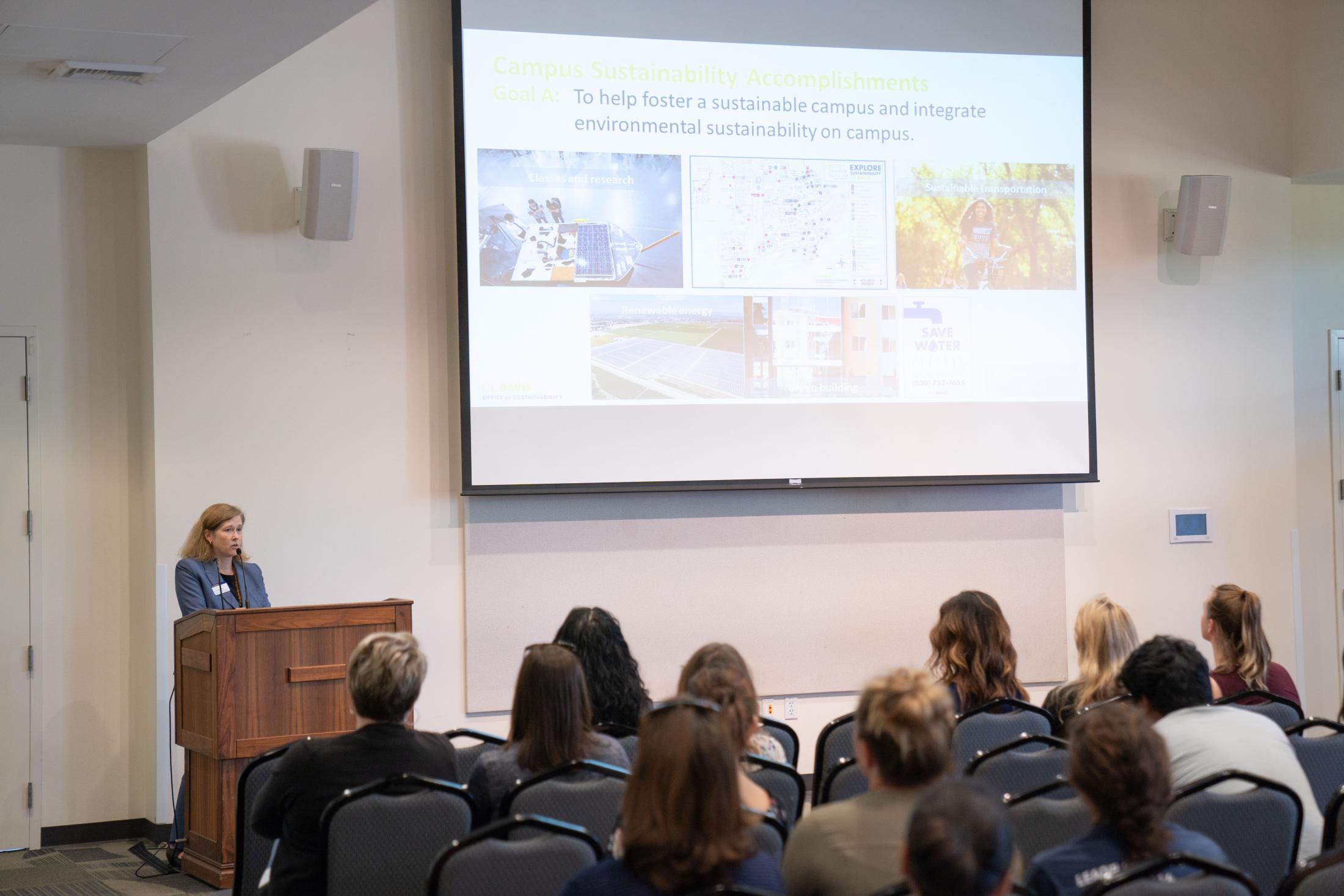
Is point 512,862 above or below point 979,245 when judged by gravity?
below

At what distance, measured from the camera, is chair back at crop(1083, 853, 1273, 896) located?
208 cm

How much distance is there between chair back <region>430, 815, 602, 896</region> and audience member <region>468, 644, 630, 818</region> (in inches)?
20.4

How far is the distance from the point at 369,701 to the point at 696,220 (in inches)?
147

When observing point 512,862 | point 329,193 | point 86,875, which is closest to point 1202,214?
point 329,193

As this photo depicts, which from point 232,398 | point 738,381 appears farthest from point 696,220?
point 232,398

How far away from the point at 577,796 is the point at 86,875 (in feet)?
11.2

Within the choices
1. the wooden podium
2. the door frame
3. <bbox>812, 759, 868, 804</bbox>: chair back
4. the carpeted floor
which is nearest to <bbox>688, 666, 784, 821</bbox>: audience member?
<bbox>812, 759, 868, 804</bbox>: chair back

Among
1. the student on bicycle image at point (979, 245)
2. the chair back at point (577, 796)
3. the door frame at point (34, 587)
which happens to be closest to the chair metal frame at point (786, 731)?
the chair back at point (577, 796)

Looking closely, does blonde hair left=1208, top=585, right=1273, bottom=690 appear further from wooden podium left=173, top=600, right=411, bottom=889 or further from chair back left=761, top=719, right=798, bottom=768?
wooden podium left=173, top=600, right=411, bottom=889

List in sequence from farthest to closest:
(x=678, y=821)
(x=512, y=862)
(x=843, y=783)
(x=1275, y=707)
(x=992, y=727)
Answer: (x=1275, y=707), (x=992, y=727), (x=843, y=783), (x=512, y=862), (x=678, y=821)

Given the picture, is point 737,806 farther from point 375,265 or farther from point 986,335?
point 986,335

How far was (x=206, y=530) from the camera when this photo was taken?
5.22 meters

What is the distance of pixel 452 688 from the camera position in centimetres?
608

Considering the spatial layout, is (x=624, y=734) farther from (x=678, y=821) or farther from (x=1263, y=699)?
(x=1263, y=699)
